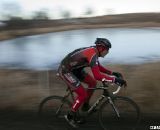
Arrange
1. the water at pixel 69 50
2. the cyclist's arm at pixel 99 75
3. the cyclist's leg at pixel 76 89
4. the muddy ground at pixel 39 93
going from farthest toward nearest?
the water at pixel 69 50 < the muddy ground at pixel 39 93 < the cyclist's leg at pixel 76 89 < the cyclist's arm at pixel 99 75

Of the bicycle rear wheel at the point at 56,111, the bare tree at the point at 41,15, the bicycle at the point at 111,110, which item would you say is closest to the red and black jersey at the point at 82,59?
the bicycle at the point at 111,110

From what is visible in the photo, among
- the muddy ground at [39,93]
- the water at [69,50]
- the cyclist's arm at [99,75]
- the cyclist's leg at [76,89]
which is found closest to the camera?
the cyclist's arm at [99,75]

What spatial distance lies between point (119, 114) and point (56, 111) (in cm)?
146

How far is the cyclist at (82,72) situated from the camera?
8.26 meters

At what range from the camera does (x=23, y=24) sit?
69625 mm

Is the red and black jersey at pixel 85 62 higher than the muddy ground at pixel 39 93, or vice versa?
the red and black jersey at pixel 85 62

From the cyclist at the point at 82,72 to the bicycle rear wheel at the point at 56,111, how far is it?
10.9 inches

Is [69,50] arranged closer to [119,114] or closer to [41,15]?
[119,114]

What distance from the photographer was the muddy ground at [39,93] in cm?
A: 989

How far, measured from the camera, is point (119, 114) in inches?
340

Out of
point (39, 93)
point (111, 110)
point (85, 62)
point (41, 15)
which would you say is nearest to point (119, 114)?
point (111, 110)

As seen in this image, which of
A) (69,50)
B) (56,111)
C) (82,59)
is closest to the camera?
(82,59)

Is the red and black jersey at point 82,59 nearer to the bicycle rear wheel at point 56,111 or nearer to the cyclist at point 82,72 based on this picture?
the cyclist at point 82,72

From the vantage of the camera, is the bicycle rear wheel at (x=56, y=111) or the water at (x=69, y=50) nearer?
the bicycle rear wheel at (x=56, y=111)
